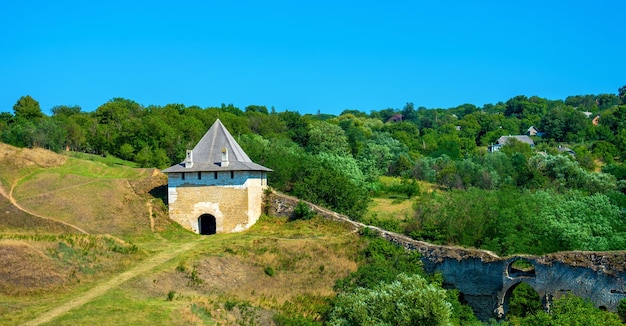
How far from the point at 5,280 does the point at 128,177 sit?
1747cm

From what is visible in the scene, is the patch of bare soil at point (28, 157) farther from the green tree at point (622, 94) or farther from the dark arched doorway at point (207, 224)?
the green tree at point (622, 94)

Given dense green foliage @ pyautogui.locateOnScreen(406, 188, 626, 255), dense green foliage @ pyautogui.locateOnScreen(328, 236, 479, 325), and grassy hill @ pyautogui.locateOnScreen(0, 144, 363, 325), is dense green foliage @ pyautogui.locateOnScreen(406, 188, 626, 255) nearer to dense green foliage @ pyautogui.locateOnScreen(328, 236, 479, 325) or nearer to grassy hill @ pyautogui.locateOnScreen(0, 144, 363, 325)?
grassy hill @ pyautogui.locateOnScreen(0, 144, 363, 325)

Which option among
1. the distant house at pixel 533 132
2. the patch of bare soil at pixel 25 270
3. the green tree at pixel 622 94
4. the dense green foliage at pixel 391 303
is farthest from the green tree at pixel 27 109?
the green tree at pixel 622 94

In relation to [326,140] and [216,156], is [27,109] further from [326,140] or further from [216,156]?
[216,156]

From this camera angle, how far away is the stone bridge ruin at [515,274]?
90.3 feet

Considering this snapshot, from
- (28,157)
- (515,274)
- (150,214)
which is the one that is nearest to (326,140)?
(150,214)

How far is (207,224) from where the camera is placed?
3809 centimetres

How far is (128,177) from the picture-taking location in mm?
40875

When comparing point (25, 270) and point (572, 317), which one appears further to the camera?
point (25, 270)

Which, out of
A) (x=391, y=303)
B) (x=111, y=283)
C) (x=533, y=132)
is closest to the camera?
(x=391, y=303)

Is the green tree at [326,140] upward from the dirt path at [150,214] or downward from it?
upward

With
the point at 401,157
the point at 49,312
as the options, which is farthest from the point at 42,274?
the point at 401,157

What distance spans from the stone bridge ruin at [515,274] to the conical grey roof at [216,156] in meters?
8.38

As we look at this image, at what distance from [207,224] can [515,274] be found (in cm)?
1773
